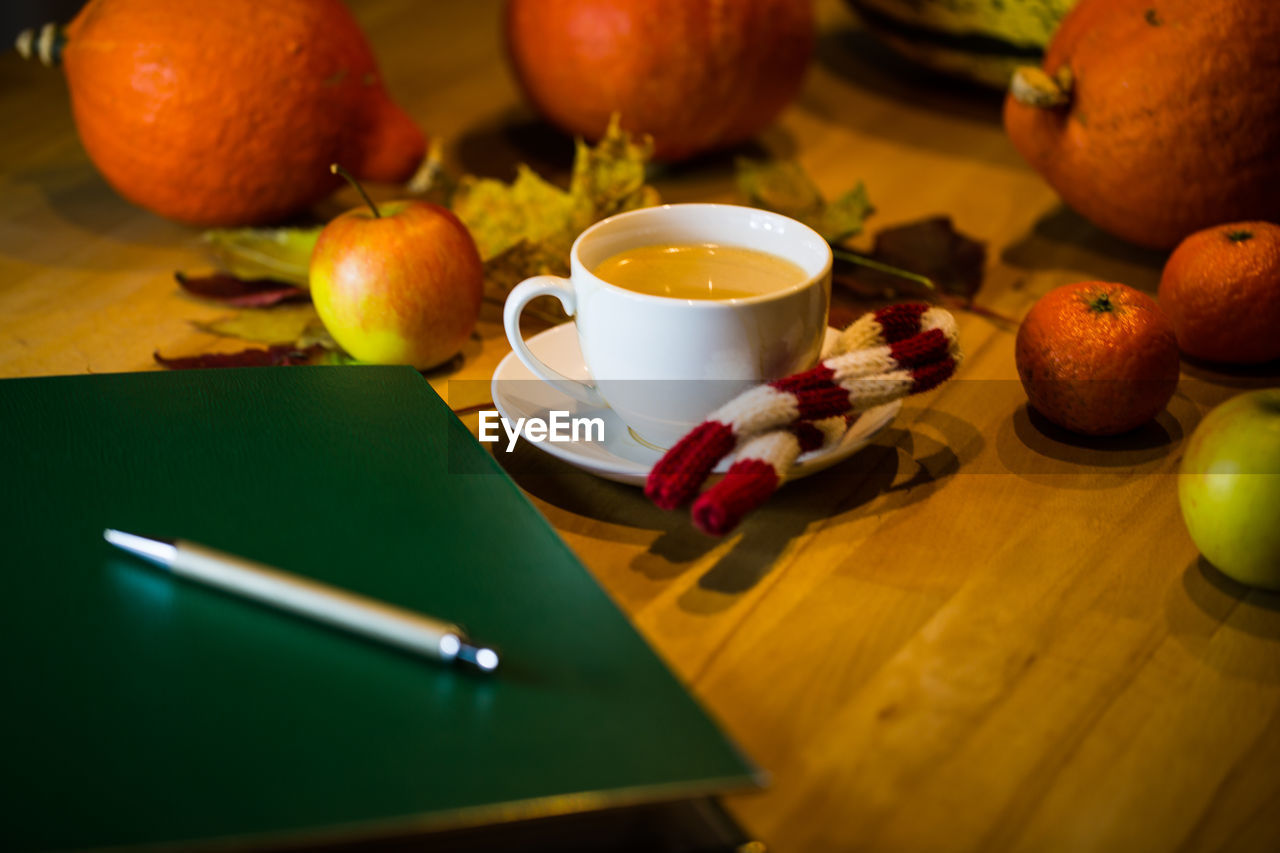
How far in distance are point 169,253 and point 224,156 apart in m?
0.11

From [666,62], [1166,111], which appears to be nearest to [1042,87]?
[1166,111]

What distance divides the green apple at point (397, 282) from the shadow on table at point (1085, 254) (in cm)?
42

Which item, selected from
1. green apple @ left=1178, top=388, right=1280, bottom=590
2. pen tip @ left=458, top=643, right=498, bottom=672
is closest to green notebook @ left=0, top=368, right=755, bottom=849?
pen tip @ left=458, top=643, right=498, bottom=672

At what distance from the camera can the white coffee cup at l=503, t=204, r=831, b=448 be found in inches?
21.3

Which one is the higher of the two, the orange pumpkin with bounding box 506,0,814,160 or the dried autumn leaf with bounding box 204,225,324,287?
the orange pumpkin with bounding box 506,0,814,160

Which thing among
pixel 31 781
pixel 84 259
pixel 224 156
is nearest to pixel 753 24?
pixel 224 156

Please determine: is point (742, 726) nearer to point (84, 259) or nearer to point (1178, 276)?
point (1178, 276)

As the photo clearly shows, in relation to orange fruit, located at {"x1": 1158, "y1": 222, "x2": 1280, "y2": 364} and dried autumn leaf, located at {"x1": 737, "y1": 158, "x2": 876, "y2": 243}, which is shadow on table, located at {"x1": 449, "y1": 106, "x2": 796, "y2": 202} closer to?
dried autumn leaf, located at {"x1": 737, "y1": 158, "x2": 876, "y2": 243}

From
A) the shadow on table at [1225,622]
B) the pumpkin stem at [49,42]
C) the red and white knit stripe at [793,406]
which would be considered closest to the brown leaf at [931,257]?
the red and white knit stripe at [793,406]

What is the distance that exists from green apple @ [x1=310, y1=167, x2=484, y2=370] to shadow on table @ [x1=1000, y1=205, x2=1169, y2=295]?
0.42 meters

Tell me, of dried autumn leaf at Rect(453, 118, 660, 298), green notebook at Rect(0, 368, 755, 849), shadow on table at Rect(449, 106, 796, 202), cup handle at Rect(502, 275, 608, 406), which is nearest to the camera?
green notebook at Rect(0, 368, 755, 849)

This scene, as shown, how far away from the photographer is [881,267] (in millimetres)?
799

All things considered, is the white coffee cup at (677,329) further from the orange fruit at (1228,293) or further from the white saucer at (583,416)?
the orange fruit at (1228,293)

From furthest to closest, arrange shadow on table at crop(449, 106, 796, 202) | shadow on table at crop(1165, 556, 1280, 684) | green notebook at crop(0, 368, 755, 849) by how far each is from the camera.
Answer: shadow on table at crop(449, 106, 796, 202) → shadow on table at crop(1165, 556, 1280, 684) → green notebook at crop(0, 368, 755, 849)
